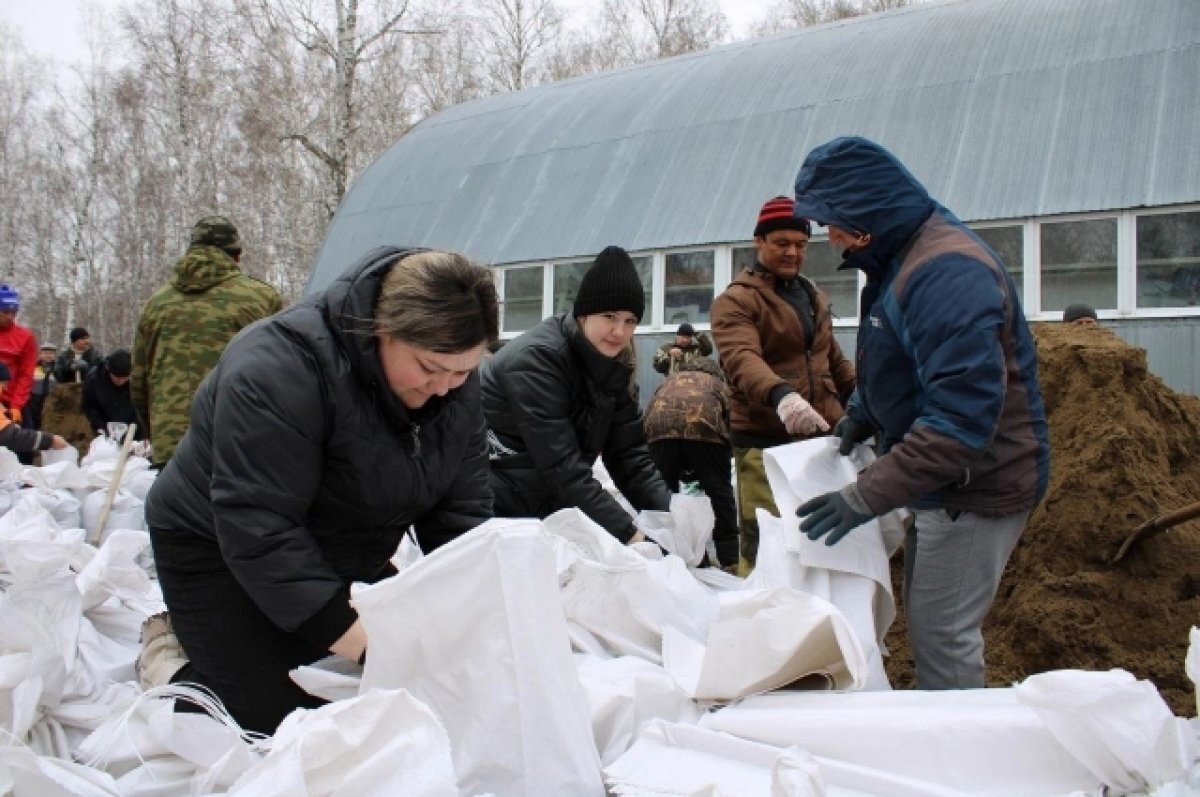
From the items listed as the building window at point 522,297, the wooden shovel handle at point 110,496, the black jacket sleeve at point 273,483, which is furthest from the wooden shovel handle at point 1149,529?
the building window at point 522,297

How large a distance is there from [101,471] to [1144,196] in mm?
7280

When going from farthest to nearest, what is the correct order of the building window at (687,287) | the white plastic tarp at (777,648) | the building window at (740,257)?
the building window at (687,287) < the building window at (740,257) < the white plastic tarp at (777,648)

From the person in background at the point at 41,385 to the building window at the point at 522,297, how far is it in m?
4.72

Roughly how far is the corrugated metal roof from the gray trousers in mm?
6695

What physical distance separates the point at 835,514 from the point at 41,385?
1102cm

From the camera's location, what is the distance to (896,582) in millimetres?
4000

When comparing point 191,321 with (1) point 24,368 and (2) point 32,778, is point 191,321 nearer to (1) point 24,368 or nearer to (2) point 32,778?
(2) point 32,778

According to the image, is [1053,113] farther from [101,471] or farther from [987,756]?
[987,756]

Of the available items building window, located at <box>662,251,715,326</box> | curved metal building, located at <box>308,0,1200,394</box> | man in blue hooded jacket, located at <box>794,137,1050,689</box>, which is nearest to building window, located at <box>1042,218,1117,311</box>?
curved metal building, located at <box>308,0,1200,394</box>

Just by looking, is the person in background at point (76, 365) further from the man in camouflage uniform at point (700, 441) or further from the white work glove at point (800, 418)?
the white work glove at point (800, 418)

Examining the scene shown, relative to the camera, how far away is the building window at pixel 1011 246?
872cm

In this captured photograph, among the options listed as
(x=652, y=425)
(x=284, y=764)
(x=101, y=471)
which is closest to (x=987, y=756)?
(x=284, y=764)

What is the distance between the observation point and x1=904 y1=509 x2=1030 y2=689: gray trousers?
240 centimetres

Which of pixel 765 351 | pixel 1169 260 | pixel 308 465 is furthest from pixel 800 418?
pixel 1169 260
